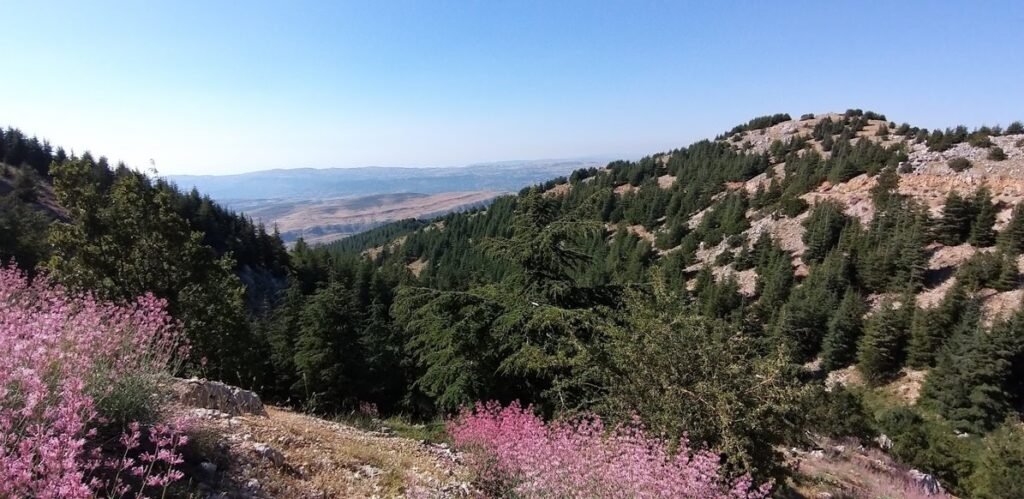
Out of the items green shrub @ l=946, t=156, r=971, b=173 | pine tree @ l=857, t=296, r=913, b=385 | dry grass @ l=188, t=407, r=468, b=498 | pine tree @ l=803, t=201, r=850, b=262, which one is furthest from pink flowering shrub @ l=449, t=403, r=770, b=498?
green shrub @ l=946, t=156, r=971, b=173

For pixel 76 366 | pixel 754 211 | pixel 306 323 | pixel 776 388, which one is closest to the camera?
pixel 76 366

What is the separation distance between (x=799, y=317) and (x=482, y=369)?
31.2m

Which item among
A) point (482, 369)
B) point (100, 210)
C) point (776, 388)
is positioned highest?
point (100, 210)

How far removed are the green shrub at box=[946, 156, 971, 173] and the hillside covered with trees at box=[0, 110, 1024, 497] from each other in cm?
14

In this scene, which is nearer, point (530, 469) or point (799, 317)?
point (530, 469)

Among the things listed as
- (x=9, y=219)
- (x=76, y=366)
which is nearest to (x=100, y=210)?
(x=76, y=366)

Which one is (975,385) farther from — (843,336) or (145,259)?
(145,259)

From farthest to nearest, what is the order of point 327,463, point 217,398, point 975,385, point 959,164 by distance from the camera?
point 959,164, point 975,385, point 217,398, point 327,463

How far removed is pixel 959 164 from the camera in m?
44.4

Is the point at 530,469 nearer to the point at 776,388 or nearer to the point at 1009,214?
the point at 776,388

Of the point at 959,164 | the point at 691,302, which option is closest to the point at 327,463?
the point at 691,302

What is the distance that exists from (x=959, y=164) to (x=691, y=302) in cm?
5088

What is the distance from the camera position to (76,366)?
133 inches

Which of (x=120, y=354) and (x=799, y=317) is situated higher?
(x=120, y=354)
